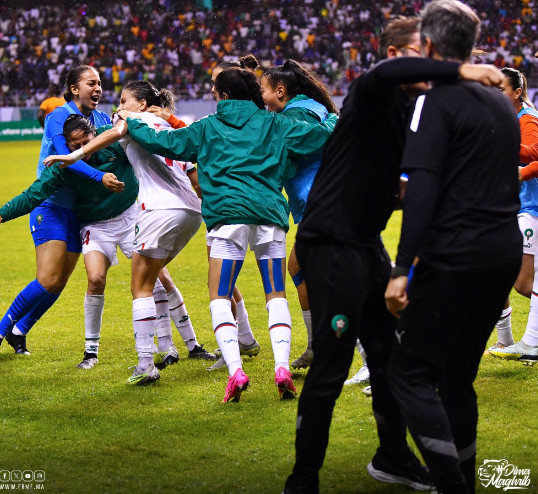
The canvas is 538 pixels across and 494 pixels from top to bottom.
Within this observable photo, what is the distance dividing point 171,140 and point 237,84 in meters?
0.54

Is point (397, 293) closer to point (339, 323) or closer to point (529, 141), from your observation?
point (339, 323)

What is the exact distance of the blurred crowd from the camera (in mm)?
31266

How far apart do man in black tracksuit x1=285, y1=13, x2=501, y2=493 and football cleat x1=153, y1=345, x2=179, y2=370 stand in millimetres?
2743

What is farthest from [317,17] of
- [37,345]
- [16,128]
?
[37,345]

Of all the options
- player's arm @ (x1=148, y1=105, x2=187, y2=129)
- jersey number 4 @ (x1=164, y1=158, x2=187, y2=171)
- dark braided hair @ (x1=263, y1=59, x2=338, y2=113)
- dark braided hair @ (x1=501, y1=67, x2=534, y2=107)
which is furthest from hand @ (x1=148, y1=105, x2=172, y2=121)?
dark braided hair @ (x1=501, y1=67, x2=534, y2=107)

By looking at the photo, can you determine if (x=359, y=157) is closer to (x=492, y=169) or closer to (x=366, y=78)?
(x=366, y=78)

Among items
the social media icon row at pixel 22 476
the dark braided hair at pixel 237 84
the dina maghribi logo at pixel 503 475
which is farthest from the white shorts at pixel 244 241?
the dina maghribi logo at pixel 503 475

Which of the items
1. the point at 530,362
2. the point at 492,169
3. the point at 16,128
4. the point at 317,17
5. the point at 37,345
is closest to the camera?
the point at 492,169

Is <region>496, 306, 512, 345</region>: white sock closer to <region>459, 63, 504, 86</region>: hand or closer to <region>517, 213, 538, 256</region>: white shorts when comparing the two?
<region>517, 213, 538, 256</region>: white shorts

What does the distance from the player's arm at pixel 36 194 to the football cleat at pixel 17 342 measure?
104 centimetres

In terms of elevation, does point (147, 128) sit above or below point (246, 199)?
above

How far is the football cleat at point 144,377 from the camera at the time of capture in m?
5.37

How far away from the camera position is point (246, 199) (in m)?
4.83

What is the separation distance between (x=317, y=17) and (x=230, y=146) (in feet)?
99.5
